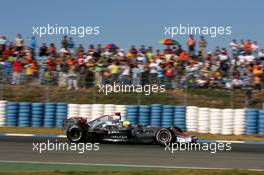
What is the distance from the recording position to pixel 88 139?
1476cm

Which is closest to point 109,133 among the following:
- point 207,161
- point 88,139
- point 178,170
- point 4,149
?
point 88,139

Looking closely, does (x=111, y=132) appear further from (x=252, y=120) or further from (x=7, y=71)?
(x=7, y=71)

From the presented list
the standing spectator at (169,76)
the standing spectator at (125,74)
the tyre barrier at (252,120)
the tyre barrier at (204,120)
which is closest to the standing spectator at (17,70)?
the standing spectator at (125,74)

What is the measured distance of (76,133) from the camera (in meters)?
14.8

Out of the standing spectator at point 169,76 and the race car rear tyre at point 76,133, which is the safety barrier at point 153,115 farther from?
the race car rear tyre at point 76,133

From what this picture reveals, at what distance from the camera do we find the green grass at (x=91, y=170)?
9.30 meters

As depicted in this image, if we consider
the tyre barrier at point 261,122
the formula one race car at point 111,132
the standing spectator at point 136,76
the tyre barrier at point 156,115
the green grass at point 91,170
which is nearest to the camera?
the green grass at point 91,170

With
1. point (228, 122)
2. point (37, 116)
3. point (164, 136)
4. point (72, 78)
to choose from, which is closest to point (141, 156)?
point (164, 136)

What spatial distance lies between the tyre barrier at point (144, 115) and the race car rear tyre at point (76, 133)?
4.51 m

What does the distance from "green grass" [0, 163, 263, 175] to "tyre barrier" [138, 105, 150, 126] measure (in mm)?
8418

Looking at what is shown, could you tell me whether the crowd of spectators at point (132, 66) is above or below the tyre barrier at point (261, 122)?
above

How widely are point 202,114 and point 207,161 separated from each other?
7.13 meters

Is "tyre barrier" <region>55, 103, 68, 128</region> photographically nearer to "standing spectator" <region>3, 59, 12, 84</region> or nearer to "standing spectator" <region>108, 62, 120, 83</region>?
"standing spectator" <region>108, 62, 120, 83</region>

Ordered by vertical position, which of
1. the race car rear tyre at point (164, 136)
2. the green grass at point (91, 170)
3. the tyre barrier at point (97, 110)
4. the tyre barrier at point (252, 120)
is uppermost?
the tyre barrier at point (97, 110)
